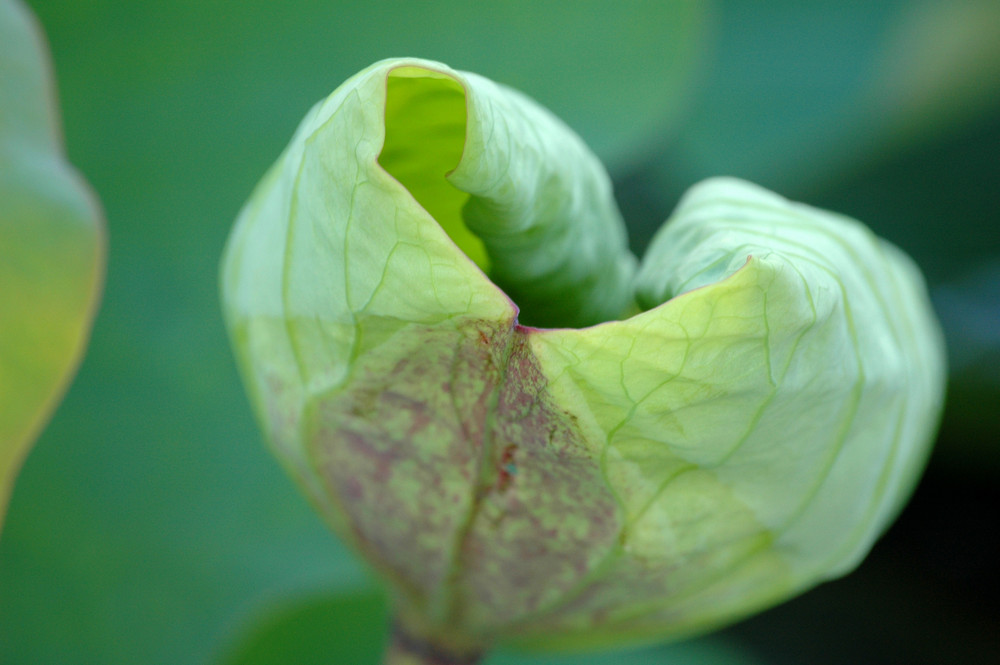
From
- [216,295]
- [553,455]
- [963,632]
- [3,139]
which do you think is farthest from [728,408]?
[963,632]

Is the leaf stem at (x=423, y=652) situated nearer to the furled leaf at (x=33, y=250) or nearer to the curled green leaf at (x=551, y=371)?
the curled green leaf at (x=551, y=371)

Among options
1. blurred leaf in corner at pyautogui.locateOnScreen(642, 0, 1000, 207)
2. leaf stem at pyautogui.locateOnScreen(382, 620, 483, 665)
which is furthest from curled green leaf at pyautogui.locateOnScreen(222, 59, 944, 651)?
blurred leaf in corner at pyautogui.locateOnScreen(642, 0, 1000, 207)

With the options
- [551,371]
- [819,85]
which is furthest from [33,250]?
[819,85]

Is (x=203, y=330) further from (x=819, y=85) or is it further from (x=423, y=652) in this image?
(x=819, y=85)

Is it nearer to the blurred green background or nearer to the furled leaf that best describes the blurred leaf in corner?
the blurred green background

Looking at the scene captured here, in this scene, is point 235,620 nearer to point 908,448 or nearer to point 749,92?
point 908,448

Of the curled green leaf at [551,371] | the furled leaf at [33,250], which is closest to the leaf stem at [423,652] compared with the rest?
the curled green leaf at [551,371]
